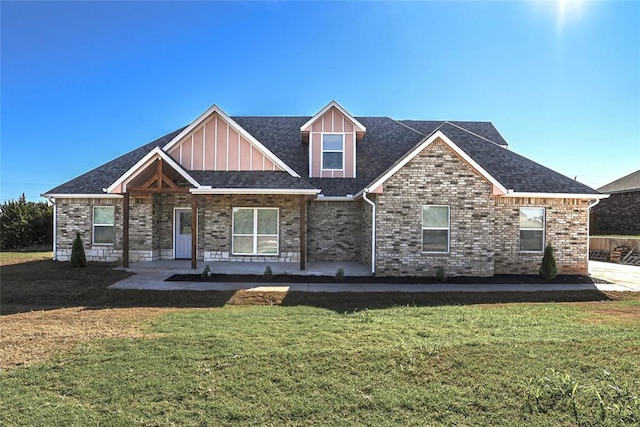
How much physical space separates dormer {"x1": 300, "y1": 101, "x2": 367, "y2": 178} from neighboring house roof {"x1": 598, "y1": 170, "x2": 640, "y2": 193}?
2074 cm

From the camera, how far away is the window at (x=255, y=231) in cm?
1562

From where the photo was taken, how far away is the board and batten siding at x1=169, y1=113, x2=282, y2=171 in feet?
49.8

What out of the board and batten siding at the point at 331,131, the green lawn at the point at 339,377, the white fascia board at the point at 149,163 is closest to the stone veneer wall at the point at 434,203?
the board and batten siding at the point at 331,131

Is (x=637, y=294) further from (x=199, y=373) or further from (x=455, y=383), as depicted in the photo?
(x=199, y=373)

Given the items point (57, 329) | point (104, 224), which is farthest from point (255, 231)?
point (57, 329)

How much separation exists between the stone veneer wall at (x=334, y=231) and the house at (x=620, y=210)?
20953 mm

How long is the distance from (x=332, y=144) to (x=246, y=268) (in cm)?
724

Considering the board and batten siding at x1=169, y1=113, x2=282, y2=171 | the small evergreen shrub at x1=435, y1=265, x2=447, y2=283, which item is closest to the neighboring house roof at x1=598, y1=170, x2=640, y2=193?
the small evergreen shrub at x1=435, y1=265, x2=447, y2=283

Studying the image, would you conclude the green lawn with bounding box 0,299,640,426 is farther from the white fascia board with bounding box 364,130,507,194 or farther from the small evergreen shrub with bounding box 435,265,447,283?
the white fascia board with bounding box 364,130,507,194

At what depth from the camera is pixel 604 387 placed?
4398mm

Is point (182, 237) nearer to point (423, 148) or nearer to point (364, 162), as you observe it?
point (364, 162)

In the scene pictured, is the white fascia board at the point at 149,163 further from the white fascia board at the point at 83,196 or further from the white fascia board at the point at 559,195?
the white fascia board at the point at 559,195

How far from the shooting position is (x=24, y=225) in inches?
Result: 922

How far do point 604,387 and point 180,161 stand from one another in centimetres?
1490
